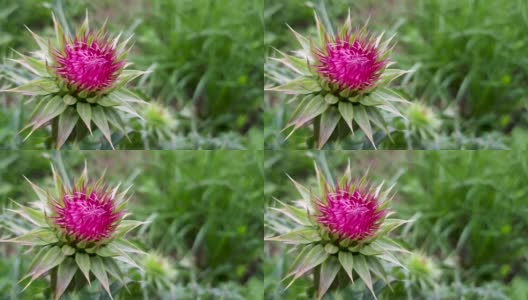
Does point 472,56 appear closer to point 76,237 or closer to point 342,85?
point 342,85

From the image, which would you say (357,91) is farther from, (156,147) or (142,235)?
(142,235)

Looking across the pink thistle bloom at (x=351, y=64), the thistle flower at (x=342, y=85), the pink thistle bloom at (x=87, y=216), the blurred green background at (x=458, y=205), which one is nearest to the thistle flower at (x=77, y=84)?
the pink thistle bloom at (x=87, y=216)

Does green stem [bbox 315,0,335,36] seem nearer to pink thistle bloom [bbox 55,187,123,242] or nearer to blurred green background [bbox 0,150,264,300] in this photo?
blurred green background [bbox 0,150,264,300]

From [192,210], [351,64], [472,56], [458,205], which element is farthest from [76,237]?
[472,56]

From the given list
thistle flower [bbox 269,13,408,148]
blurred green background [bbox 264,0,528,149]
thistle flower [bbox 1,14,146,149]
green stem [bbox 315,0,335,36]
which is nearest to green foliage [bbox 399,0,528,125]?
blurred green background [bbox 264,0,528,149]

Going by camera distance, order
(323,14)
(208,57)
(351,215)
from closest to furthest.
A: (351,215) → (323,14) → (208,57)

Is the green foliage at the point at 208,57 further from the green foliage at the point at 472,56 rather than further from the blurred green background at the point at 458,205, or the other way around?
the green foliage at the point at 472,56

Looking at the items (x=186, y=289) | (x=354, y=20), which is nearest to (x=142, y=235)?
(x=186, y=289)
